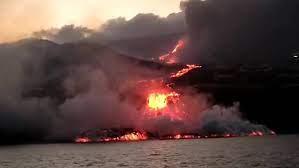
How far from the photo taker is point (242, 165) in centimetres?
19562

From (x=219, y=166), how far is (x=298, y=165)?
1109 inches

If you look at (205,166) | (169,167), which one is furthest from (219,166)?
(169,167)

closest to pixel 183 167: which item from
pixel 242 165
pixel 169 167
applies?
pixel 169 167

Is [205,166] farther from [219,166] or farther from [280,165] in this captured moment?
Result: [280,165]

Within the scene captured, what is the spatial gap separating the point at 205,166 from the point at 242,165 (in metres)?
13.8

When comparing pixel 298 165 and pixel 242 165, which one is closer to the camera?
pixel 298 165

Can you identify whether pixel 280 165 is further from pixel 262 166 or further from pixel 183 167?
pixel 183 167

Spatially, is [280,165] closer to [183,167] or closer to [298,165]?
[298,165]

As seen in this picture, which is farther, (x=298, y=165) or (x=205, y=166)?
(x=205, y=166)

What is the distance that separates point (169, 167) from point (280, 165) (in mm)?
41160

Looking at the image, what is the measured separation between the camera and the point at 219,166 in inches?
7594

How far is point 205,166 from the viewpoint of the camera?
7761 inches

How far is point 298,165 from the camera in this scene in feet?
600

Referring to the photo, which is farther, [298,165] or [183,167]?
[183,167]
